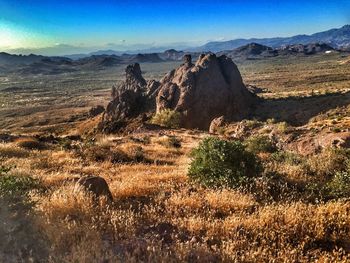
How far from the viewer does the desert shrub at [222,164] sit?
9.04m

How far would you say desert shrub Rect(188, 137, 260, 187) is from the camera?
9.04 metres

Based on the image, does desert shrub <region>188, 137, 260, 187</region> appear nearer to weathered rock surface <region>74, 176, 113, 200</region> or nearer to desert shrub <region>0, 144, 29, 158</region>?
weathered rock surface <region>74, 176, 113, 200</region>

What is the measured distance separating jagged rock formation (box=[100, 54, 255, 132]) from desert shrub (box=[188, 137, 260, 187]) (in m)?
33.1

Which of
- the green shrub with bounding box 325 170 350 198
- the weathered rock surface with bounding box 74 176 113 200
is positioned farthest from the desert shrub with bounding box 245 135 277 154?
the weathered rock surface with bounding box 74 176 113 200

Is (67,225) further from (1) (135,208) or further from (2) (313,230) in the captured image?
(2) (313,230)

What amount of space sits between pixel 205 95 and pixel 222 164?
40.0 metres

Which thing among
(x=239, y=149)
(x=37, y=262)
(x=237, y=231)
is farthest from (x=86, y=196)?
(x=239, y=149)

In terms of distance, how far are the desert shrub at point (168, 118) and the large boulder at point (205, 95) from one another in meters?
A: 1.57

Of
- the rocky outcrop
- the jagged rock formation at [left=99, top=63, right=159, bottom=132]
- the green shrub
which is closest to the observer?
the green shrub

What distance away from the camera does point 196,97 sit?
160ft

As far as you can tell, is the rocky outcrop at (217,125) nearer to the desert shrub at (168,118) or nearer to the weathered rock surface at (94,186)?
the desert shrub at (168,118)

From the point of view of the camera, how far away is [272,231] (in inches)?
226

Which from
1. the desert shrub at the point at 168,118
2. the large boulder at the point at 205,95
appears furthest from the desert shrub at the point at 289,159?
the large boulder at the point at 205,95

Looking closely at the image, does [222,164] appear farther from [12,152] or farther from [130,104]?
[130,104]
